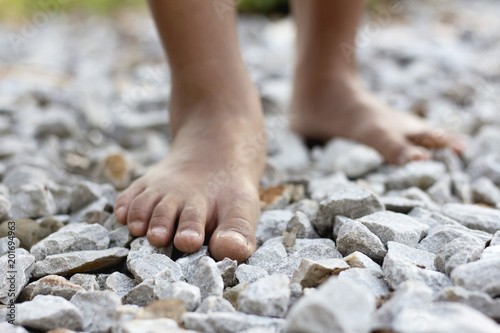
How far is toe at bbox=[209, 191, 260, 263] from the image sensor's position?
88cm

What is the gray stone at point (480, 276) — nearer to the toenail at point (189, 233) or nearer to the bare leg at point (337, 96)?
the toenail at point (189, 233)

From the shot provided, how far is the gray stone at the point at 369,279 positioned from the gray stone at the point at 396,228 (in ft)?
0.43

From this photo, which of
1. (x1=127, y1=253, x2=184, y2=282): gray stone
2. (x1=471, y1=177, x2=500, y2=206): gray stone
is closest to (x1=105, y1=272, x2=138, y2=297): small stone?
(x1=127, y1=253, x2=184, y2=282): gray stone

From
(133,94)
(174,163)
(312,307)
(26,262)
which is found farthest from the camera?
(133,94)

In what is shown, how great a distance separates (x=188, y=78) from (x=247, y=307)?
0.68m

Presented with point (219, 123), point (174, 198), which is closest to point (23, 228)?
point (174, 198)

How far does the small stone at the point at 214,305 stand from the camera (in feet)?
2.22

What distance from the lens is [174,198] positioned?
40.2 inches

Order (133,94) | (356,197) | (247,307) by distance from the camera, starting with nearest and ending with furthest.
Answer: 1. (247,307)
2. (356,197)
3. (133,94)

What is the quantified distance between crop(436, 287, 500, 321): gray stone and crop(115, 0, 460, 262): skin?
1.20ft

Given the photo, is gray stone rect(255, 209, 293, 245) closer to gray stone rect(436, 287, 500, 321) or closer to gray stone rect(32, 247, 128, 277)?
gray stone rect(32, 247, 128, 277)

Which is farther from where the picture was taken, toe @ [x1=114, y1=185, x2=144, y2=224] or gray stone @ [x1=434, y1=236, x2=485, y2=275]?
toe @ [x1=114, y1=185, x2=144, y2=224]

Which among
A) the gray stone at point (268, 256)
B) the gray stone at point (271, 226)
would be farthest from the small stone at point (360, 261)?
the gray stone at point (271, 226)

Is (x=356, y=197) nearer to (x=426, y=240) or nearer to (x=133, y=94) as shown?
(x=426, y=240)
